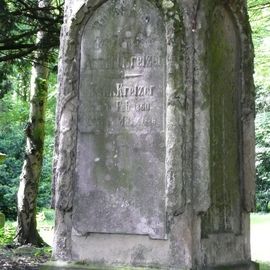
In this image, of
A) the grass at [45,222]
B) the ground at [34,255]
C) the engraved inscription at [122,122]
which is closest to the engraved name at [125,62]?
the engraved inscription at [122,122]

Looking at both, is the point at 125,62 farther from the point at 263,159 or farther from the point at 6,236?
the point at 263,159

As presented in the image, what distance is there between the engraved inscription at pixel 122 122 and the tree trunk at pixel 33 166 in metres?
7.71

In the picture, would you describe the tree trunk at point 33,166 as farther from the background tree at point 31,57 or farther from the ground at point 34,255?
the ground at point 34,255

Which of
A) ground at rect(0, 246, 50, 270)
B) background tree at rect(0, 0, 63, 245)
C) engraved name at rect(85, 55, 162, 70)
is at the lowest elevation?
ground at rect(0, 246, 50, 270)

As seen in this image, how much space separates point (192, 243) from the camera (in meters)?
5.57

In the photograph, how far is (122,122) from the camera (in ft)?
19.4

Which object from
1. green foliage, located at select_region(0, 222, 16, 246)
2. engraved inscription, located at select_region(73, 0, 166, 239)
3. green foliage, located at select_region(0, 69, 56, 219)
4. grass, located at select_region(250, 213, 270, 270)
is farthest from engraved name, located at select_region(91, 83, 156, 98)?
green foliage, located at select_region(0, 69, 56, 219)

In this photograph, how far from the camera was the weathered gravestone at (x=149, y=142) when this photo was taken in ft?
18.5

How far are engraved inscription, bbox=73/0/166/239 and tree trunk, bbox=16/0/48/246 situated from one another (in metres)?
7.71

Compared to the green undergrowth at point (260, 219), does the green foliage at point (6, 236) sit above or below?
below

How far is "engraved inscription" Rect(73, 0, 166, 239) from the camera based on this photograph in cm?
575

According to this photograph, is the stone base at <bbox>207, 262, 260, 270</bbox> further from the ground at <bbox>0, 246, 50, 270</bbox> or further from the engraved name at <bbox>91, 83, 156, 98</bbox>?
the ground at <bbox>0, 246, 50, 270</bbox>

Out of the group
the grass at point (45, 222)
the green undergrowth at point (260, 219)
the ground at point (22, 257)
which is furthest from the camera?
the green undergrowth at point (260, 219)

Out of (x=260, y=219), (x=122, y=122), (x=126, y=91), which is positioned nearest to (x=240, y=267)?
(x=122, y=122)
